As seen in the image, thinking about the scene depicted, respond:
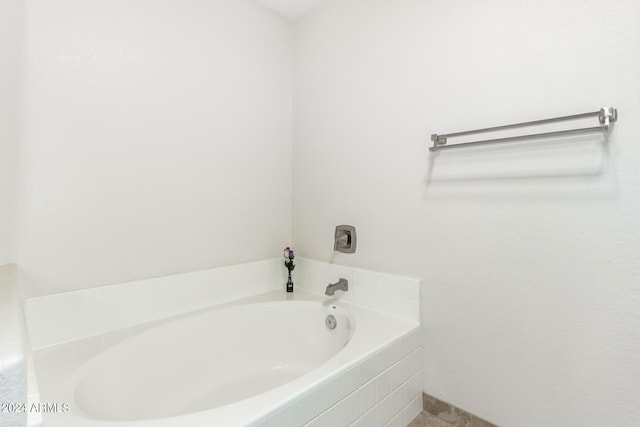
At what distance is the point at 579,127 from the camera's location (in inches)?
43.1

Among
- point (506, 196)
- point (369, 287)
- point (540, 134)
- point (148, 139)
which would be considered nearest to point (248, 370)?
point (369, 287)

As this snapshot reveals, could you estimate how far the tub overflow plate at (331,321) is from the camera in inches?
67.2

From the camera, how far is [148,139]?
1.53 meters

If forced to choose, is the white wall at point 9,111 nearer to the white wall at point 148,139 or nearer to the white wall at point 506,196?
the white wall at point 148,139

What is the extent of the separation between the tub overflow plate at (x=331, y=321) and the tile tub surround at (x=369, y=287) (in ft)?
0.51

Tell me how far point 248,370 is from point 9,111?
1.59m

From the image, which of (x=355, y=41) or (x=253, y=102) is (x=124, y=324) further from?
(x=355, y=41)

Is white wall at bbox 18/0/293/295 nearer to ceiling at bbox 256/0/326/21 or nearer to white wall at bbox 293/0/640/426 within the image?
ceiling at bbox 256/0/326/21

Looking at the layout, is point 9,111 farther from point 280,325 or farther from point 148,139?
point 280,325

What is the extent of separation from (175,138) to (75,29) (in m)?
0.58

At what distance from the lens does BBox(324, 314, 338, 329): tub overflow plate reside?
171cm

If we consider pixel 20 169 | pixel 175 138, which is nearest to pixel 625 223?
pixel 175 138

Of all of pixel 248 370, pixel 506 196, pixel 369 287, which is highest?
pixel 506 196

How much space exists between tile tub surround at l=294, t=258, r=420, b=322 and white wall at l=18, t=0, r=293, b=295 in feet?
1.07
